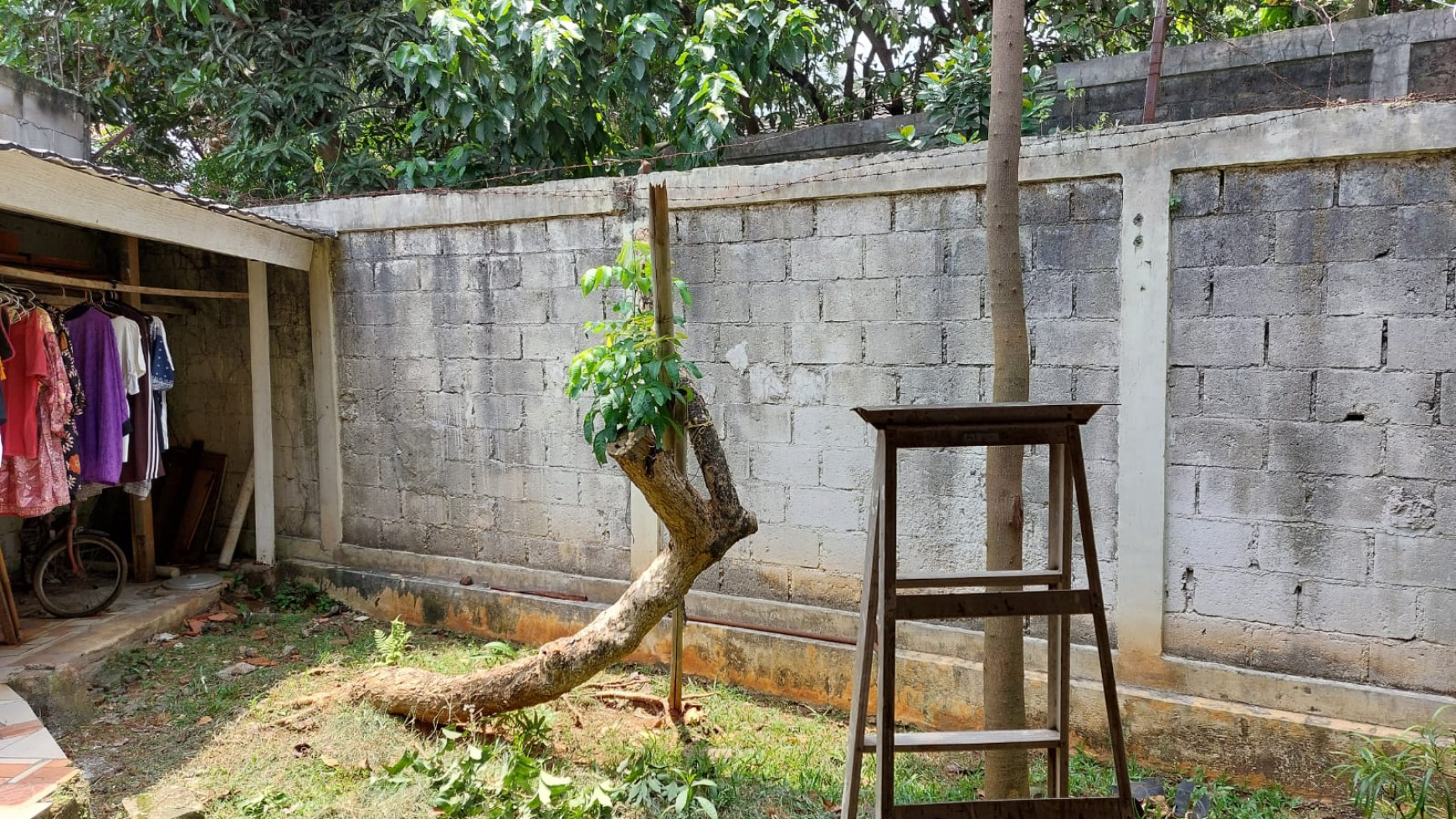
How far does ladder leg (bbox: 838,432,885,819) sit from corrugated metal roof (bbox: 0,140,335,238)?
3987 mm

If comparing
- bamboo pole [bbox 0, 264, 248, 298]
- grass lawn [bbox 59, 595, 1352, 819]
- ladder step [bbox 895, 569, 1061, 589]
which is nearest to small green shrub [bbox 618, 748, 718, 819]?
grass lawn [bbox 59, 595, 1352, 819]

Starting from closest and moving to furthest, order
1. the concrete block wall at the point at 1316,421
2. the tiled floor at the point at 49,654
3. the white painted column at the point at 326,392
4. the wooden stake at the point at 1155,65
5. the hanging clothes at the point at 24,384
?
the tiled floor at the point at 49,654 → the concrete block wall at the point at 1316,421 → the wooden stake at the point at 1155,65 → the hanging clothes at the point at 24,384 → the white painted column at the point at 326,392

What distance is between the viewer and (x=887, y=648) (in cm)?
236

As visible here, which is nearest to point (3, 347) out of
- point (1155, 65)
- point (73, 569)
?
point (73, 569)

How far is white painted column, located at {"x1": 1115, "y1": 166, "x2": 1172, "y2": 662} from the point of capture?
3.76 meters

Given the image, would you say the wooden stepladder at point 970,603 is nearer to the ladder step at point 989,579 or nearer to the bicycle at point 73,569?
the ladder step at point 989,579

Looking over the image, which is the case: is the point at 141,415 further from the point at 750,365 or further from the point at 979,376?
the point at 979,376

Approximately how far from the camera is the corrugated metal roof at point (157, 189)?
3.94m

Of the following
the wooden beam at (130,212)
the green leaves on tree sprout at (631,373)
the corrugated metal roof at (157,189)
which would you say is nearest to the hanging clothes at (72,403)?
the wooden beam at (130,212)

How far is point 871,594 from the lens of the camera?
2.53 meters

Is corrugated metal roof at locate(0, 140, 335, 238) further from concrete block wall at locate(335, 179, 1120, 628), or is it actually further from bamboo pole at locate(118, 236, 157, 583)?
bamboo pole at locate(118, 236, 157, 583)

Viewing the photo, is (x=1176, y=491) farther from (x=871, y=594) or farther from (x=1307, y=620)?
(x=871, y=594)

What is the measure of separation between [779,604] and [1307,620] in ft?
7.94

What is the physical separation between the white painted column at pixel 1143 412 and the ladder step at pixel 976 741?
1.61 meters
